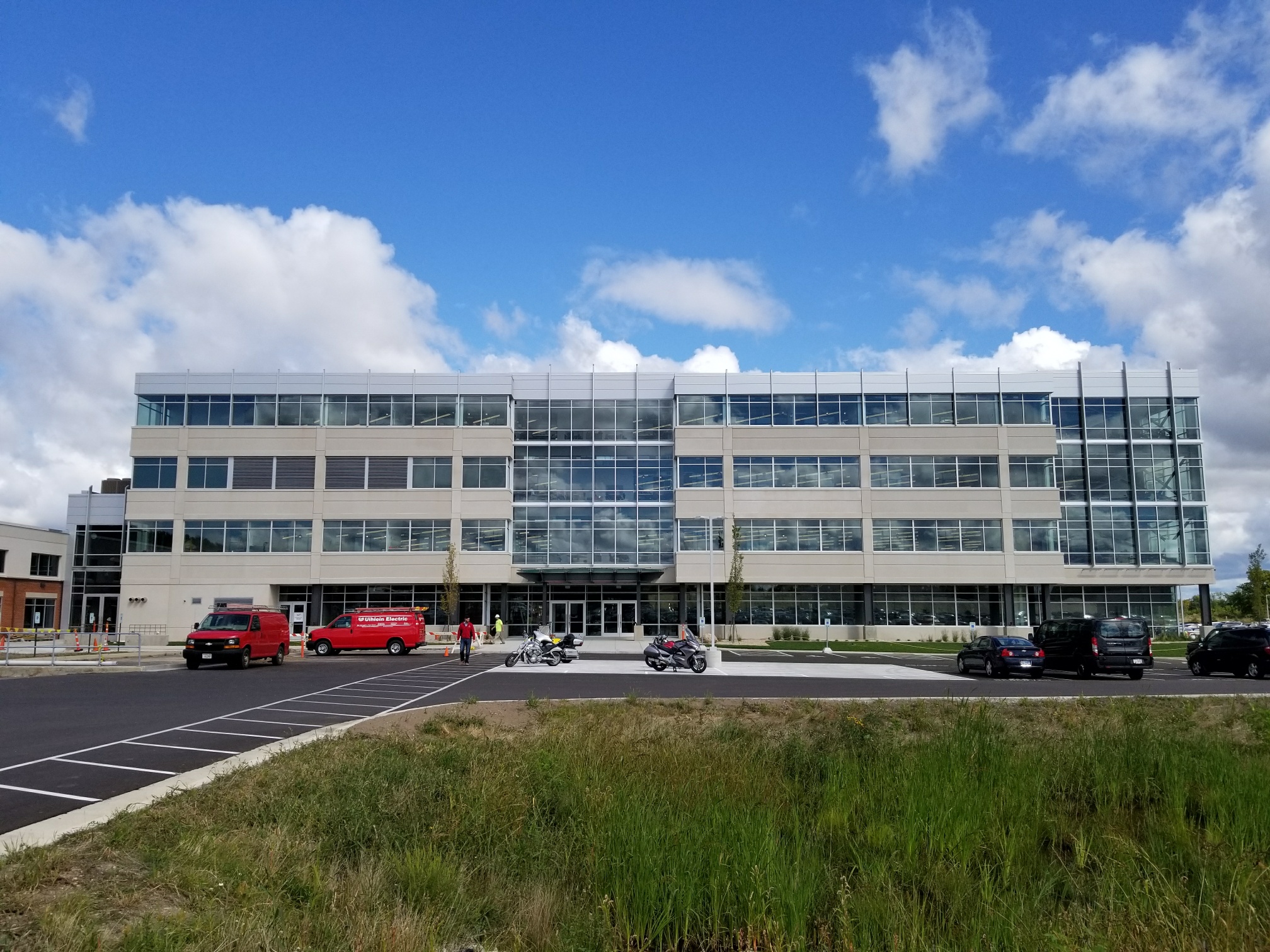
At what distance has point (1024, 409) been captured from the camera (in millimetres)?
58375

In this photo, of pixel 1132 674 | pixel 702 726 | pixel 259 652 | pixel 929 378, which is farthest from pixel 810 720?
pixel 929 378

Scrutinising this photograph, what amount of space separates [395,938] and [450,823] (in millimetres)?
2743

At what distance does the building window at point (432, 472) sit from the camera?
2253 inches

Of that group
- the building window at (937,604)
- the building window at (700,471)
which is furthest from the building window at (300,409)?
the building window at (937,604)

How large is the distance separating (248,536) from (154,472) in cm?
773

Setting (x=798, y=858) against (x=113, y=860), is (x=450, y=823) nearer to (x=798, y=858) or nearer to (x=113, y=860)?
(x=113, y=860)

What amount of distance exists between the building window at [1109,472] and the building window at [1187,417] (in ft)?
13.4

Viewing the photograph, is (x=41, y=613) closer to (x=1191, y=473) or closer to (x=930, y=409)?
(x=930, y=409)

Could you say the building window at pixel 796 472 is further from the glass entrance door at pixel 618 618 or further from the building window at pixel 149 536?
the building window at pixel 149 536

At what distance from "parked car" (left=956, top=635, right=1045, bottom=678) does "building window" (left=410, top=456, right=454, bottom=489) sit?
36071mm

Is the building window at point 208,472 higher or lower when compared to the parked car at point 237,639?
higher

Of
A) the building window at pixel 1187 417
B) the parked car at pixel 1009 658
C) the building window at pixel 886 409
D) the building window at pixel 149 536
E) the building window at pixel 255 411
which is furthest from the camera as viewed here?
the building window at pixel 1187 417

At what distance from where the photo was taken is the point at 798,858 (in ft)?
23.3

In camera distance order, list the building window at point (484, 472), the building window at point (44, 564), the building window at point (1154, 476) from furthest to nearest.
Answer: the building window at point (44, 564) < the building window at point (1154, 476) < the building window at point (484, 472)
